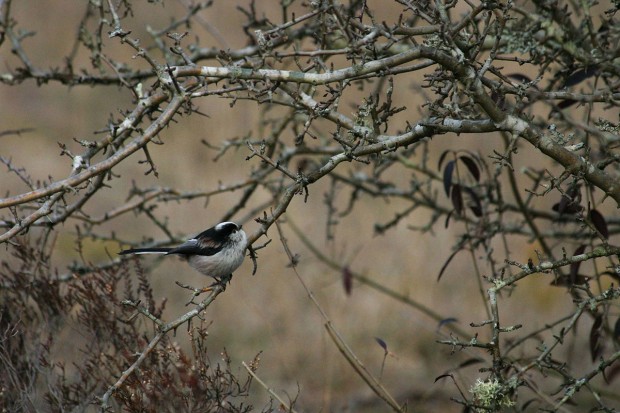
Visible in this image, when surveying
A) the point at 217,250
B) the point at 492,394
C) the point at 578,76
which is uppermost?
the point at 578,76

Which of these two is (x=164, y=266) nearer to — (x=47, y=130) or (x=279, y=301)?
(x=279, y=301)

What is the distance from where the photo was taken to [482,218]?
491 centimetres

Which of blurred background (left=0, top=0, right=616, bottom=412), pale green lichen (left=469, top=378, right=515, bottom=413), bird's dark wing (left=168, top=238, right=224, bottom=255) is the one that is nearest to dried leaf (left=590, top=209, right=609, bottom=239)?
pale green lichen (left=469, top=378, right=515, bottom=413)

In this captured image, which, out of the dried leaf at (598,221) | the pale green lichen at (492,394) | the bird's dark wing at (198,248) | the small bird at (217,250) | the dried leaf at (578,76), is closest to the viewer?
the pale green lichen at (492,394)

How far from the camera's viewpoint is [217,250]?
5090 mm

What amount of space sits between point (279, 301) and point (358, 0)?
4.96 m

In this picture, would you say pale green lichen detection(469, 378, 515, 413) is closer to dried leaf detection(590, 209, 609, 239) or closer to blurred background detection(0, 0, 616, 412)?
dried leaf detection(590, 209, 609, 239)

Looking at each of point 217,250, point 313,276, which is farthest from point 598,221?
point 313,276

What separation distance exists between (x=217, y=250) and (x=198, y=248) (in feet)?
0.60

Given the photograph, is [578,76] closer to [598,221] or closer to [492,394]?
[598,221]

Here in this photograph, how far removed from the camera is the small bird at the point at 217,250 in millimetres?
4992

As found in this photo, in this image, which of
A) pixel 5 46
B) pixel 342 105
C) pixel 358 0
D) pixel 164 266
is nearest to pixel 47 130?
pixel 5 46

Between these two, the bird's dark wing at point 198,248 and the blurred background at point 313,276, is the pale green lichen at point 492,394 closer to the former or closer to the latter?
the bird's dark wing at point 198,248

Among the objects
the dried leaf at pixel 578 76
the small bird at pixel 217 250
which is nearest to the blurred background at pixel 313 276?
the small bird at pixel 217 250
